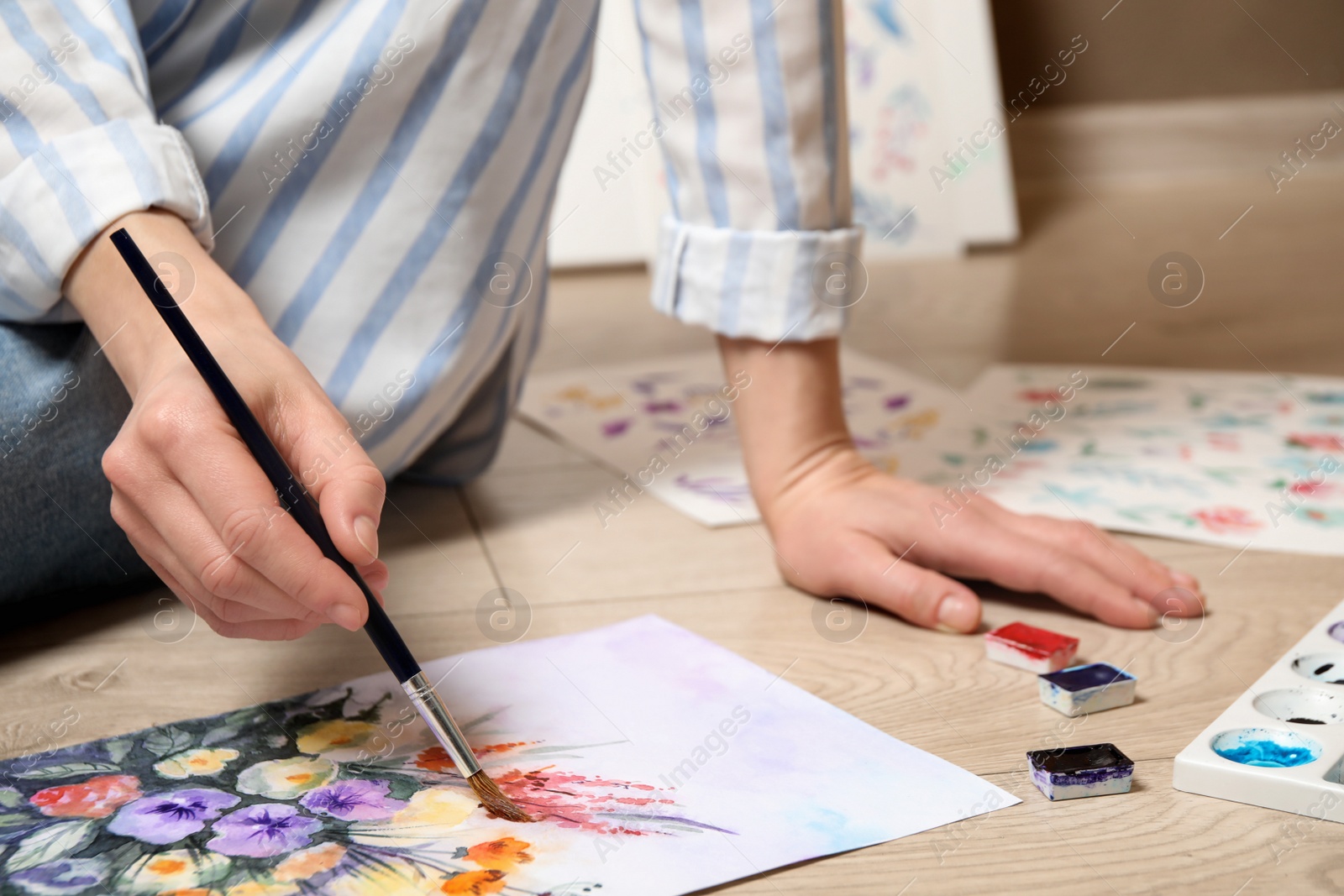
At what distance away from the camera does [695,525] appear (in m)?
0.78

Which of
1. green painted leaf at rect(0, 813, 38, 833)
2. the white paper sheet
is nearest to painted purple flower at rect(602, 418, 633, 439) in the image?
the white paper sheet

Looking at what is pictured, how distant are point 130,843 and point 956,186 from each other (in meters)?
1.62

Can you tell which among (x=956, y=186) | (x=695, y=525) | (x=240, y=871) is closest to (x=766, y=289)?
(x=695, y=525)

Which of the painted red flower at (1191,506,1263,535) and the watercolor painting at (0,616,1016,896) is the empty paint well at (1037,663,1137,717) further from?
the painted red flower at (1191,506,1263,535)

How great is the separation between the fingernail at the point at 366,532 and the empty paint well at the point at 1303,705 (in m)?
0.35

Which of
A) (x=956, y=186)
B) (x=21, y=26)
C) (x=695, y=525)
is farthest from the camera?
(x=956, y=186)

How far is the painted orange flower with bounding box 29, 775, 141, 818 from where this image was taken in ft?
1.44

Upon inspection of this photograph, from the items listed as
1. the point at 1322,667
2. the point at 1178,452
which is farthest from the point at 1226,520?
the point at 1322,667

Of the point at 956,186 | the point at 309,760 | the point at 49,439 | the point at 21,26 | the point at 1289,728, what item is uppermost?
the point at 21,26

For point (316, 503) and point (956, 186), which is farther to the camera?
point (956, 186)

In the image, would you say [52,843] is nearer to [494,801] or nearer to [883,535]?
[494,801]

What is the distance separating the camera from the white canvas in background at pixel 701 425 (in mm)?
837

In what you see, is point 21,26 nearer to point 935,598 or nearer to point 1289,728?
point 935,598

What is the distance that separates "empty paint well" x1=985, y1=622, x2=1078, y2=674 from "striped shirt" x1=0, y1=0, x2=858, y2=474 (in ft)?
0.68
